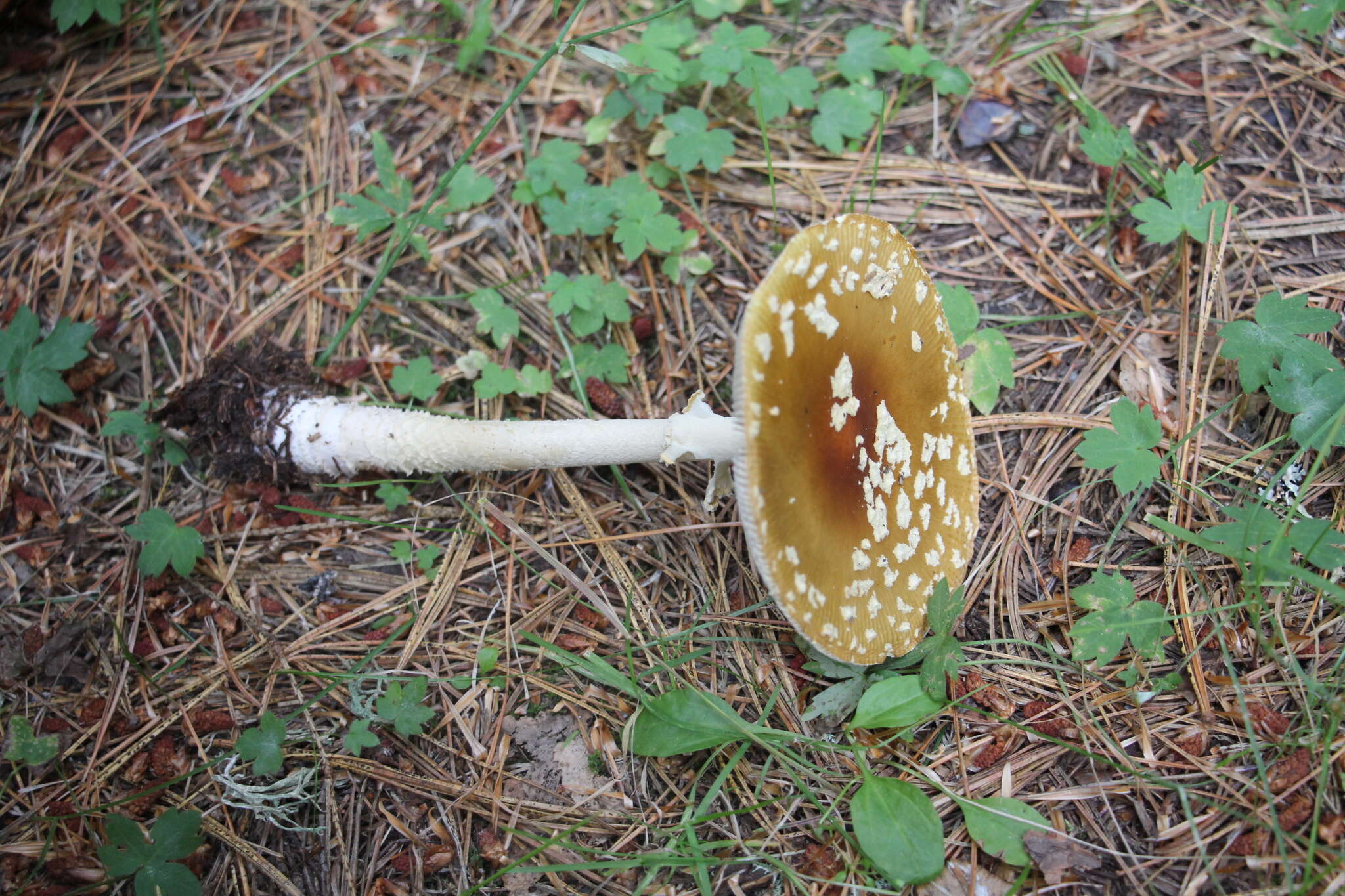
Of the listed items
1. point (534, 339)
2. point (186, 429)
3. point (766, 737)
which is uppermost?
point (534, 339)

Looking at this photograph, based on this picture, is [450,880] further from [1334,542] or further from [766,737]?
[1334,542]

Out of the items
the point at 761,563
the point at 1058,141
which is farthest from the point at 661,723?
the point at 1058,141

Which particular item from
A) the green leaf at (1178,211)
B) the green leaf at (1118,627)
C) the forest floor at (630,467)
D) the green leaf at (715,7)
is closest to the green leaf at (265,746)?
the forest floor at (630,467)

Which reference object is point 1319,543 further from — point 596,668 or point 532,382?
point 532,382

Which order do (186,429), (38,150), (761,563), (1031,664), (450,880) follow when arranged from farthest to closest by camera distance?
1. (38,150)
2. (186,429)
3. (1031,664)
4. (450,880)
5. (761,563)

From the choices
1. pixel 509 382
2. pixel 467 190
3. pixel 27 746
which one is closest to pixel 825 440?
pixel 509 382

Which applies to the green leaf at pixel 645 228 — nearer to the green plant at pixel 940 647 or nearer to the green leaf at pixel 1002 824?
the green plant at pixel 940 647
